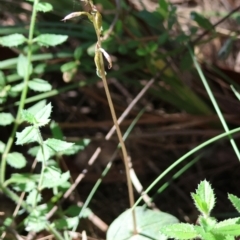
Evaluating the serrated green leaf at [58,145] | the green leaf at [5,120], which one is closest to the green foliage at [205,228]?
the serrated green leaf at [58,145]

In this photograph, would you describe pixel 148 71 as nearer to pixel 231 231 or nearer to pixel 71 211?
pixel 71 211

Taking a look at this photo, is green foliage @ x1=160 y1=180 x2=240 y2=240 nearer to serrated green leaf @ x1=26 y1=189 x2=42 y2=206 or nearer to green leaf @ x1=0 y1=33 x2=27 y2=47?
serrated green leaf @ x1=26 y1=189 x2=42 y2=206

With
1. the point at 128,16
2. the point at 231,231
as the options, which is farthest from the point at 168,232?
the point at 128,16

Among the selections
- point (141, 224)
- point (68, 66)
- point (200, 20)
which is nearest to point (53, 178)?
point (141, 224)

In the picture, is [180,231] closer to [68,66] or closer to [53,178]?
[53,178]

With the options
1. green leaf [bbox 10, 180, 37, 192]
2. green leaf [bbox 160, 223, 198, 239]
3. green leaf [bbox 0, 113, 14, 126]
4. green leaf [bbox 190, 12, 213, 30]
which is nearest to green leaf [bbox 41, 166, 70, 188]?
green leaf [bbox 10, 180, 37, 192]
